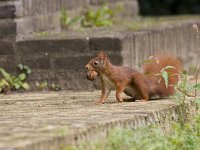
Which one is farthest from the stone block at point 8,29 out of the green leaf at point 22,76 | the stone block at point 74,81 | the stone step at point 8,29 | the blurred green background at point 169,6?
the blurred green background at point 169,6

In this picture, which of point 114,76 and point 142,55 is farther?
point 142,55

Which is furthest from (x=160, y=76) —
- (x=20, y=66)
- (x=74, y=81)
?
(x=20, y=66)

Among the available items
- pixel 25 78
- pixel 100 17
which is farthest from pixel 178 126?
pixel 100 17

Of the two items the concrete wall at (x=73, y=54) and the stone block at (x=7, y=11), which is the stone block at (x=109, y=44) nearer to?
the concrete wall at (x=73, y=54)

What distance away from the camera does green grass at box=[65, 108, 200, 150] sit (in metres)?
5.32

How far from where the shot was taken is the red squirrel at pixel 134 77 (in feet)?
23.7

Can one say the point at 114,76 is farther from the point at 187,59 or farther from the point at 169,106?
the point at 187,59

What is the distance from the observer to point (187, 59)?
36.2 feet

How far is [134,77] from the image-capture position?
7430 millimetres

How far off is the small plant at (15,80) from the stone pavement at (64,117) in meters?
0.41

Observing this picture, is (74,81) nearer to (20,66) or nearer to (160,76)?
(20,66)

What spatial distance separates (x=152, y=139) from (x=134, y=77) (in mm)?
1760

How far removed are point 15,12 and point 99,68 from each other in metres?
2.11

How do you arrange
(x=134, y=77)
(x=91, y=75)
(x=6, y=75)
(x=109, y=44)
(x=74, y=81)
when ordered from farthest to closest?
→ (x=6, y=75), (x=74, y=81), (x=109, y=44), (x=134, y=77), (x=91, y=75)
